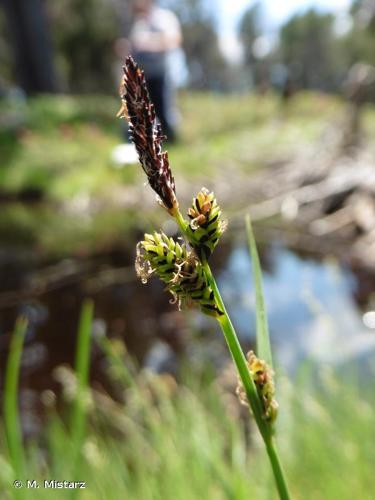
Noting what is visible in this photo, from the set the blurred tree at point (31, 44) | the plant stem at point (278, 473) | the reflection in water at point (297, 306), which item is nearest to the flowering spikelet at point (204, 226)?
the plant stem at point (278, 473)

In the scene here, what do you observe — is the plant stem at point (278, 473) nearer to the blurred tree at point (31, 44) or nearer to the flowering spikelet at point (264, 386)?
the flowering spikelet at point (264, 386)

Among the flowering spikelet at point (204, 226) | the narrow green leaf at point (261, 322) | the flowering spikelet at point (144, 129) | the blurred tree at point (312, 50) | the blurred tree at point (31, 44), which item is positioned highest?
the blurred tree at point (312, 50)

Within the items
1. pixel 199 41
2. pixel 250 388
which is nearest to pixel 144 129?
pixel 250 388

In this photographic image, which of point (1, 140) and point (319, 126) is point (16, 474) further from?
point (319, 126)

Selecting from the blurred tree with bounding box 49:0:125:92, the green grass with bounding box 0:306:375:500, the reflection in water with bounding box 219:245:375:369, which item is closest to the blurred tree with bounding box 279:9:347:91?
the blurred tree with bounding box 49:0:125:92

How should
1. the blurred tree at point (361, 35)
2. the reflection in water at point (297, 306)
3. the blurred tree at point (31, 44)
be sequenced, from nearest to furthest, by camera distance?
1. the reflection in water at point (297, 306)
2. the blurred tree at point (31, 44)
3. the blurred tree at point (361, 35)

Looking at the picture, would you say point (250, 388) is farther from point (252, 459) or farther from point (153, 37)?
point (153, 37)
